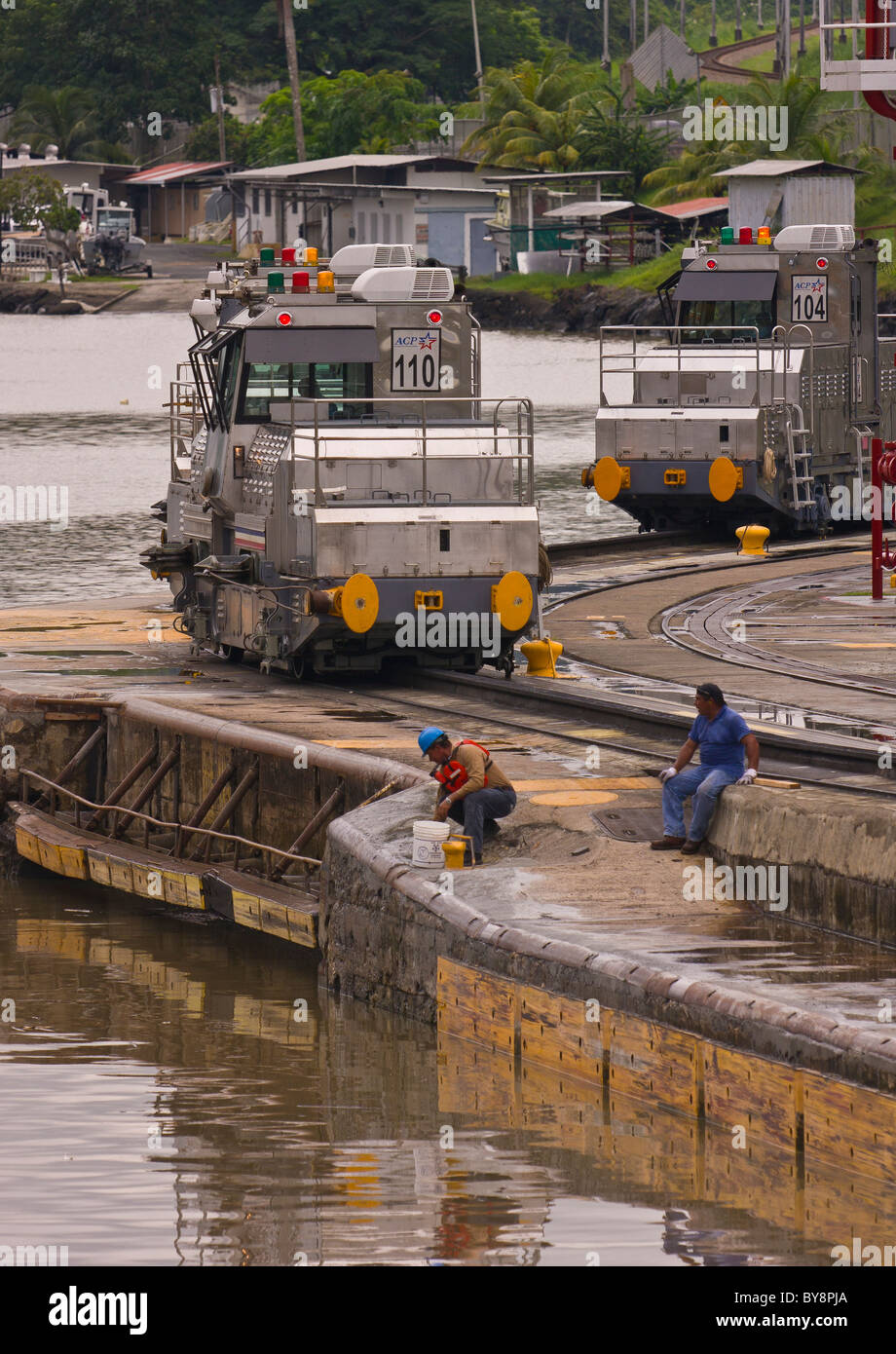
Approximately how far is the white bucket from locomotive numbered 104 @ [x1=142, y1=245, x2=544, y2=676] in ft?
17.9

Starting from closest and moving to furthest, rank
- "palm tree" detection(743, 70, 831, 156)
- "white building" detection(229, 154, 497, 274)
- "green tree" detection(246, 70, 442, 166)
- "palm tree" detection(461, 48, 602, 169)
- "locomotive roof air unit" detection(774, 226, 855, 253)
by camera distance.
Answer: "locomotive roof air unit" detection(774, 226, 855, 253) < "palm tree" detection(743, 70, 831, 156) < "white building" detection(229, 154, 497, 274) < "palm tree" detection(461, 48, 602, 169) < "green tree" detection(246, 70, 442, 166)

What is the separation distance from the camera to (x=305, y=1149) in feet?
42.2

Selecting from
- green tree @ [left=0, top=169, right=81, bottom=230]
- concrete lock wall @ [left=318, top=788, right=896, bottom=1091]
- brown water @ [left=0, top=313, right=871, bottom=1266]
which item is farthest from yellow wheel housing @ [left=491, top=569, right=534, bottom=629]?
green tree @ [left=0, top=169, right=81, bottom=230]

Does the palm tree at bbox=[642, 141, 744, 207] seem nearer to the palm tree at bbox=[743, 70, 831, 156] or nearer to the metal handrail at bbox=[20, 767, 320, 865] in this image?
the palm tree at bbox=[743, 70, 831, 156]

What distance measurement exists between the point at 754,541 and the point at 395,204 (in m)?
81.6

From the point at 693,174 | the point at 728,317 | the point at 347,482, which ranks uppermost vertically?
the point at 693,174

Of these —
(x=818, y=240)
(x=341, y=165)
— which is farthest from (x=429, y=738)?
(x=341, y=165)

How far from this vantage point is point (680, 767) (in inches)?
589

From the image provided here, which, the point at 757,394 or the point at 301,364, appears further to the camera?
the point at 757,394

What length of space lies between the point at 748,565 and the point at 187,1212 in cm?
2006

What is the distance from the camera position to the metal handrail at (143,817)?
56.5 ft

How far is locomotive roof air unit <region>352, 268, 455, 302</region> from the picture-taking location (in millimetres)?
22547

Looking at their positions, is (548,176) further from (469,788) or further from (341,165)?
(469,788)

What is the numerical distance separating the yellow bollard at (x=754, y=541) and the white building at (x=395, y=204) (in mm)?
73698
